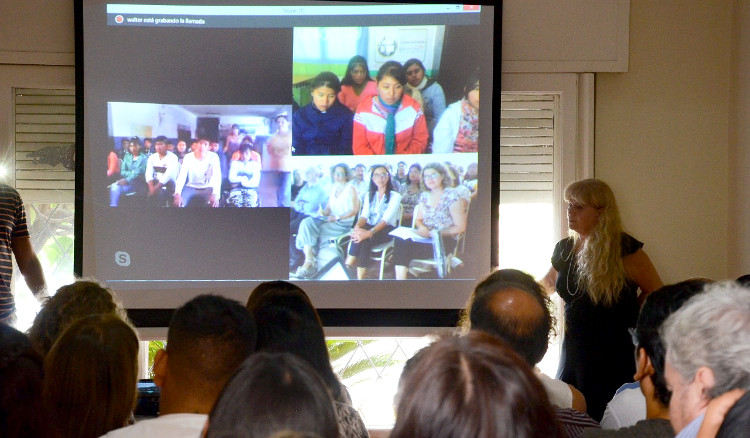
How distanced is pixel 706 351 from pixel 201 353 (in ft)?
3.41

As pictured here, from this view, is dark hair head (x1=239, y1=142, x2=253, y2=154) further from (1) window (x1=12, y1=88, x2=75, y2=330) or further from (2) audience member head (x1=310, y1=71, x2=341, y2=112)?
(1) window (x1=12, y1=88, x2=75, y2=330)

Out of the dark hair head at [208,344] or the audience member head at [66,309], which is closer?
the dark hair head at [208,344]

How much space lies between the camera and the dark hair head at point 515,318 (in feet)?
6.25

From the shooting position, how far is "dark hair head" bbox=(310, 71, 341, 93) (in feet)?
12.3

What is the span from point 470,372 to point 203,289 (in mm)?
2955

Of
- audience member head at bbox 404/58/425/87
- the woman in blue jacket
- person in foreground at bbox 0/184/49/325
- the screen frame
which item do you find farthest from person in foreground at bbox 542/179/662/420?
person in foreground at bbox 0/184/49/325

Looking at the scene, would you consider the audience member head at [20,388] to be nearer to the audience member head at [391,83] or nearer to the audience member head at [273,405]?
the audience member head at [273,405]

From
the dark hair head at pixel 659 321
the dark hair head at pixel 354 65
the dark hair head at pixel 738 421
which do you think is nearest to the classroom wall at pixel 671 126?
the dark hair head at pixel 354 65

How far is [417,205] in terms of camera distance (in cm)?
375

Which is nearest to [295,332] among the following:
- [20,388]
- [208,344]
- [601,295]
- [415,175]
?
[208,344]

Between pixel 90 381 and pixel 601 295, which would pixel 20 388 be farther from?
pixel 601 295

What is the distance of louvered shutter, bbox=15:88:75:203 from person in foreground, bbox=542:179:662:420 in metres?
2.54

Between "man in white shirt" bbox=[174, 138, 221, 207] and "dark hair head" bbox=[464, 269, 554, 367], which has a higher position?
"man in white shirt" bbox=[174, 138, 221, 207]

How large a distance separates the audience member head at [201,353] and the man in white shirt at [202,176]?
1991 millimetres
